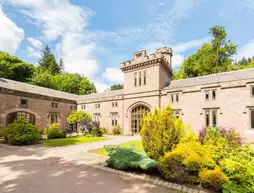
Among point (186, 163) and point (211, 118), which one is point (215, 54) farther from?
point (186, 163)

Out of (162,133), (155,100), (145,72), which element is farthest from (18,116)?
(162,133)

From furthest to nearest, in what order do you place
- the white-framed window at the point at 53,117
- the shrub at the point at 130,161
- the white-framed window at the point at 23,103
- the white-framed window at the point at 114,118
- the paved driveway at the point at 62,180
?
the white-framed window at the point at 114,118, the white-framed window at the point at 53,117, the white-framed window at the point at 23,103, the shrub at the point at 130,161, the paved driveway at the point at 62,180

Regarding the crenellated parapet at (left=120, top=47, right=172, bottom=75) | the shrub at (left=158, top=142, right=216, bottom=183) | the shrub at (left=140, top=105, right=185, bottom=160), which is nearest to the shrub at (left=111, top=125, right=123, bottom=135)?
the crenellated parapet at (left=120, top=47, right=172, bottom=75)

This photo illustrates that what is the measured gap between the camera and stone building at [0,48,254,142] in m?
15.6

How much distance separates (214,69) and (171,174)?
31.2 metres

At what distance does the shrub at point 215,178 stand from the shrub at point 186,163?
36 centimetres

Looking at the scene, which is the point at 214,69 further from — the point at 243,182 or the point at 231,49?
the point at 243,182

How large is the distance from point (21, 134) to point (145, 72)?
17033 mm

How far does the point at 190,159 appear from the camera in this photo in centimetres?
524

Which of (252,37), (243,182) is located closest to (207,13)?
(243,182)

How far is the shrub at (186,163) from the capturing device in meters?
5.21

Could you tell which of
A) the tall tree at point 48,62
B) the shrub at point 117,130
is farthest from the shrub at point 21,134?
the tall tree at point 48,62

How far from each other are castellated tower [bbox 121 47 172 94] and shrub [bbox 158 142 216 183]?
1543 centimetres

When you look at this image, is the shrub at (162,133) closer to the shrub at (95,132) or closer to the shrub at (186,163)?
the shrub at (186,163)
